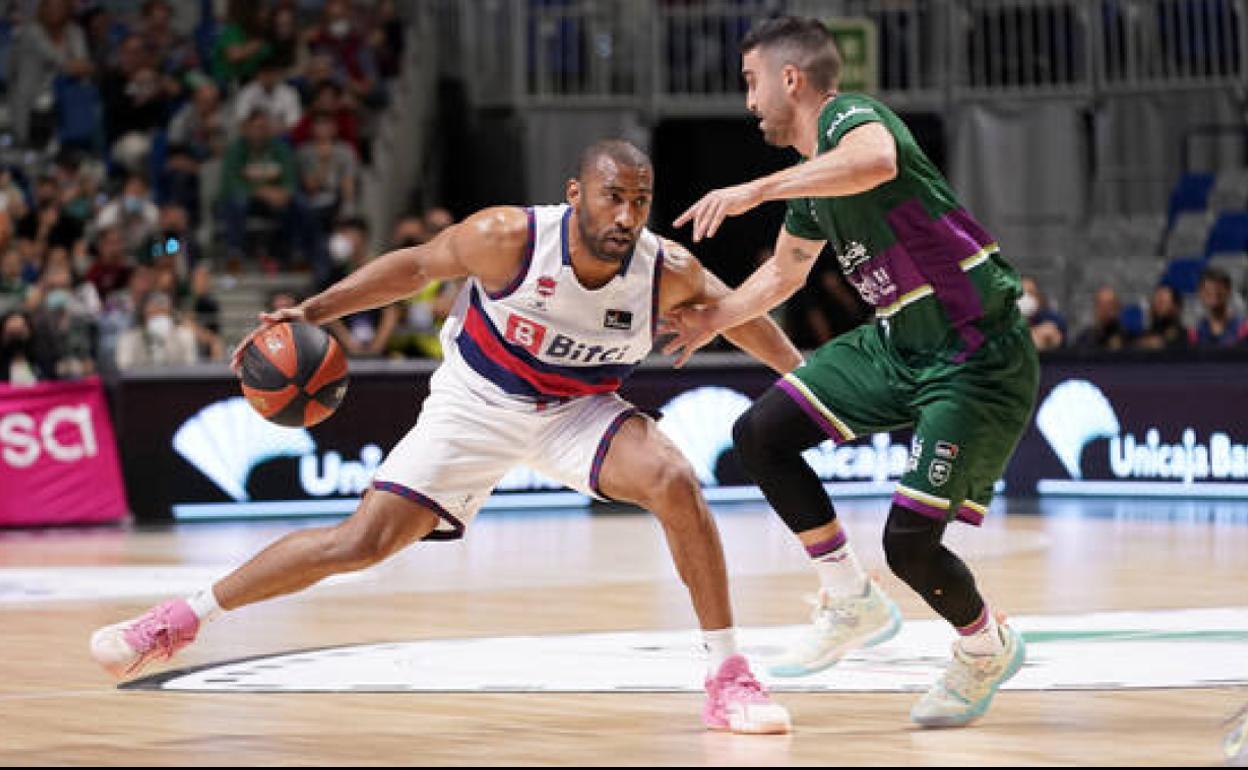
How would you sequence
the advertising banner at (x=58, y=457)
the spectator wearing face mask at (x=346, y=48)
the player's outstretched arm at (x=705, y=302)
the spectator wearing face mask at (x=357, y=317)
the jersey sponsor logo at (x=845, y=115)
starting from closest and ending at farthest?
1. the jersey sponsor logo at (x=845, y=115)
2. the player's outstretched arm at (x=705, y=302)
3. the advertising banner at (x=58, y=457)
4. the spectator wearing face mask at (x=357, y=317)
5. the spectator wearing face mask at (x=346, y=48)

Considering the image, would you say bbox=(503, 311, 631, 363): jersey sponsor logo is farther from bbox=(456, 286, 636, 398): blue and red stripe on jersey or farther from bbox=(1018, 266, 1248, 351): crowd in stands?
bbox=(1018, 266, 1248, 351): crowd in stands

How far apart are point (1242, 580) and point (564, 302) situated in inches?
233

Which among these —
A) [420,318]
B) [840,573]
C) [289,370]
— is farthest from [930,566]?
[420,318]

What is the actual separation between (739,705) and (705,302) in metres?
1.40

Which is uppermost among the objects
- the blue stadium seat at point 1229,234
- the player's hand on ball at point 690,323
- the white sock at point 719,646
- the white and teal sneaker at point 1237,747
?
the player's hand on ball at point 690,323

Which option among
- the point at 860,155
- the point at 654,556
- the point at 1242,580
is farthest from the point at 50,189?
the point at 860,155

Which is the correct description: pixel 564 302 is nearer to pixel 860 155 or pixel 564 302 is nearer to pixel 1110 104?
pixel 860 155

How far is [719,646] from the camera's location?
7.61 metres

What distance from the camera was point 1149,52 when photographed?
927 inches

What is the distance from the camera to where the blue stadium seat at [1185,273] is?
71.7 feet

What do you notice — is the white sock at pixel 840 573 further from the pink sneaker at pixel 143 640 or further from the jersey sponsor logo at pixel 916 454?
the pink sneaker at pixel 143 640

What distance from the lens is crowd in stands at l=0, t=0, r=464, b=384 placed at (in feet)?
61.7

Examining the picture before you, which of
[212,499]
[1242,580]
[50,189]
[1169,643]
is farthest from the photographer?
[50,189]

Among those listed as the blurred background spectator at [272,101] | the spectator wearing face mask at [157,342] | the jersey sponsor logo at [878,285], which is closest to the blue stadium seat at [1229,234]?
the blurred background spectator at [272,101]
